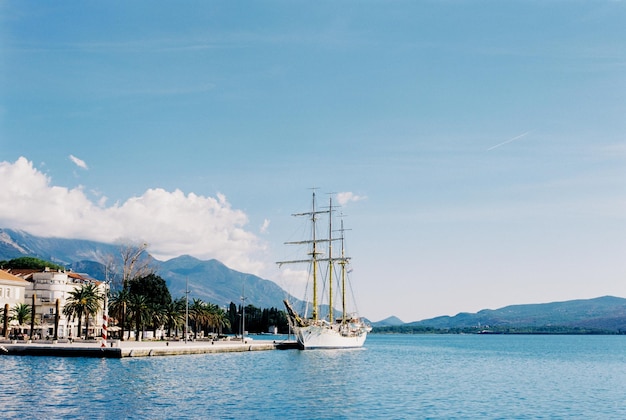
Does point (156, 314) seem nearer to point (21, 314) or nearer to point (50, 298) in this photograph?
point (21, 314)

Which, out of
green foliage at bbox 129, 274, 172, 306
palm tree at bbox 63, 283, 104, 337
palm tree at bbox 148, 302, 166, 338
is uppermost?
green foliage at bbox 129, 274, 172, 306

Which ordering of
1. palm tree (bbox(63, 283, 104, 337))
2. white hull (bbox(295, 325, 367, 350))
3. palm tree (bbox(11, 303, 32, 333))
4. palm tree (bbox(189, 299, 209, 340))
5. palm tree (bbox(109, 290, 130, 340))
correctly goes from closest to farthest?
1. palm tree (bbox(63, 283, 104, 337))
2. palm tree (bbox(109, 290, 130, 340))
3. palm tree (bbox(11, 303, 32, 333))
4. white hull (bbox(295, 325, 367, 350))
5. palm tree (bbox(189, 299, 209, 340))

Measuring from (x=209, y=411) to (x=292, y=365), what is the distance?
41.3 metres

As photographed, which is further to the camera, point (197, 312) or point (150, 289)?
point (150, 289)

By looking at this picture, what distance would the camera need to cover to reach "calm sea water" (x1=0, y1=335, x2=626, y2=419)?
1635 inches

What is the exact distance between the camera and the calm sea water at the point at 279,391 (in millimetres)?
41531

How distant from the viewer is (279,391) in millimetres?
52750

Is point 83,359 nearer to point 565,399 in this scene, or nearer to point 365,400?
point 365,400

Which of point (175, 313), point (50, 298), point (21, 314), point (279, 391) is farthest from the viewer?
point (50, 298)

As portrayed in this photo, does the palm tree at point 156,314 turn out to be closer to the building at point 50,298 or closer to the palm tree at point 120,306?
the palm tree at point 120,306

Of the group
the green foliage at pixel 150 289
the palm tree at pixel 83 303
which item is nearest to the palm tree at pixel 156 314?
Result: the palm tree at pixel 83 303

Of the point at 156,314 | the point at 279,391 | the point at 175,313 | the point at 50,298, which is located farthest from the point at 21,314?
the point at 279,391

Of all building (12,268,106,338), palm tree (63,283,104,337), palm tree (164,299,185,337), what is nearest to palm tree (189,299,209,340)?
palm tree (164,299,185,337)

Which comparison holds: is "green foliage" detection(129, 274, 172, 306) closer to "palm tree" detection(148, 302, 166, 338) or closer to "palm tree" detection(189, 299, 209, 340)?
"palm tree" detection(189, 299, 209, 340)
